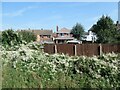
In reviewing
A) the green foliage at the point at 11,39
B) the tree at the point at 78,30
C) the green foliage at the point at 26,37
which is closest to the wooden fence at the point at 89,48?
the green foliage at the point at 26,37

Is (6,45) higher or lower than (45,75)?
higher

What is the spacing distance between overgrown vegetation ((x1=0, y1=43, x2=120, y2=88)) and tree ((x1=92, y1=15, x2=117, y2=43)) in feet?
114

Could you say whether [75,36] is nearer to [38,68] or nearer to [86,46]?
[86,46]

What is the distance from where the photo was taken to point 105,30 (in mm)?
50125

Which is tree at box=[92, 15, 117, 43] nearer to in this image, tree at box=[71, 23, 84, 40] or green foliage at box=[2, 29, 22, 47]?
tree at box=[71, 23, 84, 40]

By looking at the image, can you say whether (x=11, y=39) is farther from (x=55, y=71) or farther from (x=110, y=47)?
(x=110, y=47)

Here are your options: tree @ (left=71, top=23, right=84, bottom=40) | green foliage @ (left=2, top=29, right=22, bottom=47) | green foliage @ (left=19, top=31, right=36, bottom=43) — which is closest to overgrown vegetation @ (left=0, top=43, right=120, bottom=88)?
green foliage @ (left=2, top=29, right=22, bottom=47)

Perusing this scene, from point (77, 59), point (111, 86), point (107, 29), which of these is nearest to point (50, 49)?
point (77, 59)

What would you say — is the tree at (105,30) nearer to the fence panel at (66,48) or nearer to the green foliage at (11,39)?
the fence panel at (66,48)

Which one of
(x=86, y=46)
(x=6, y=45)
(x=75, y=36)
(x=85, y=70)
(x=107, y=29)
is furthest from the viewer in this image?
(x=75, y=36)

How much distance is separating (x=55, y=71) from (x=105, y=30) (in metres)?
40.0

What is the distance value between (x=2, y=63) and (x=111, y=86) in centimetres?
363

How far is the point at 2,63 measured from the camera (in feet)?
35.7

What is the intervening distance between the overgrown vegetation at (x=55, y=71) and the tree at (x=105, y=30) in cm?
3488
